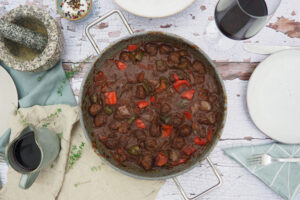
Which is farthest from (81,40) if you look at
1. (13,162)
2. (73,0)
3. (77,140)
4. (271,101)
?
(271,101)

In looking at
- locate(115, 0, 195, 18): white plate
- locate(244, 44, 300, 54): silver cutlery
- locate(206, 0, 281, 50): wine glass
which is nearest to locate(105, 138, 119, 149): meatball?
locate(115, 0, 195, 18): white plate

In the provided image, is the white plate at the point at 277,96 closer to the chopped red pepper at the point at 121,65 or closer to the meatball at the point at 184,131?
the meatball at the point at 184,131

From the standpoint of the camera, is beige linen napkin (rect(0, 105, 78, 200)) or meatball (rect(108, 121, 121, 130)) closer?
meatball (rect(108, 121, 121, 130))

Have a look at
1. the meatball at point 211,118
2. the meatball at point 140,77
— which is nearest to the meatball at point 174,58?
the meatball at point 140,77

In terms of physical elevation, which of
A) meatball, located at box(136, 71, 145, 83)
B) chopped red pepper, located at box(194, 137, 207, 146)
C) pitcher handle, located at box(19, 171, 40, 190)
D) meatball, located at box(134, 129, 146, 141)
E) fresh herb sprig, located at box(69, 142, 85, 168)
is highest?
meatball, located at box(136, 71, 145, 83)

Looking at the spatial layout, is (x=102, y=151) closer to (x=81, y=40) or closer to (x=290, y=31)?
(x=81, y=40)

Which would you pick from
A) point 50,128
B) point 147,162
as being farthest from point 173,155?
point 50,128

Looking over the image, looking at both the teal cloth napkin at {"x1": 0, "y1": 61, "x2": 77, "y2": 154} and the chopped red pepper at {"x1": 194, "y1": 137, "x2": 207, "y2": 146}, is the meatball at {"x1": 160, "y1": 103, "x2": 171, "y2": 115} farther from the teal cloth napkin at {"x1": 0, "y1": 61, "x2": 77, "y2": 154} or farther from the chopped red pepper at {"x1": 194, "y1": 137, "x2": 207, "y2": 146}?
the teal cloth napkin at {"x1": 0, "y1": 61, "x2": 77, "y2": 154}
